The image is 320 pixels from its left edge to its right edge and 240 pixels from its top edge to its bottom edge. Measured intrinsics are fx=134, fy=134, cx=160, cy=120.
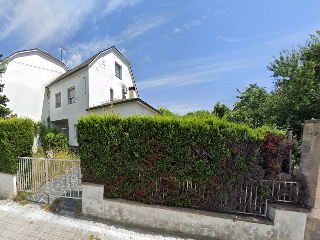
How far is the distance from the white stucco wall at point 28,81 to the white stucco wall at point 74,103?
103 cm

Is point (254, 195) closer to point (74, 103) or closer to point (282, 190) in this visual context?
point (282, 190)

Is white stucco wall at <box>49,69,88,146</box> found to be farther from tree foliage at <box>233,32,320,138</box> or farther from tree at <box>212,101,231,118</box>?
tree foliage at <box>233,32,320,138</box>

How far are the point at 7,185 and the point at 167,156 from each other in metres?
5.28

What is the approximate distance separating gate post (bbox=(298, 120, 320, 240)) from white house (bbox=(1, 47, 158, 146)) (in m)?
7.38

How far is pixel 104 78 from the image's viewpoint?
37.3 feet

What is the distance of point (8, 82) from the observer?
1107 centimetres

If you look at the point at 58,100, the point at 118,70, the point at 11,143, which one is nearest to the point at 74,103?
the point at 58,100

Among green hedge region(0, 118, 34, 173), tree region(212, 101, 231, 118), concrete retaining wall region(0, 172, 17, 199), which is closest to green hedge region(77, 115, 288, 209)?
green hedge region(0, 118, 34, 173)

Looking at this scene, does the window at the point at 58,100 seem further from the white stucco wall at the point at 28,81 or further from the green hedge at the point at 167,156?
the green hedge at the point at 167,156

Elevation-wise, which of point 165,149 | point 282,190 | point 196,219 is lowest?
point 196,219

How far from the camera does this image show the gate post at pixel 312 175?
2.67 metres

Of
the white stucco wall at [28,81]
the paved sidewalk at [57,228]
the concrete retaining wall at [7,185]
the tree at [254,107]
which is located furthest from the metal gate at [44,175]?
the white stucco wall at [28,81]

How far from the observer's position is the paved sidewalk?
291 centimetres

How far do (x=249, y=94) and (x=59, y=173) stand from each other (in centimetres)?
896
